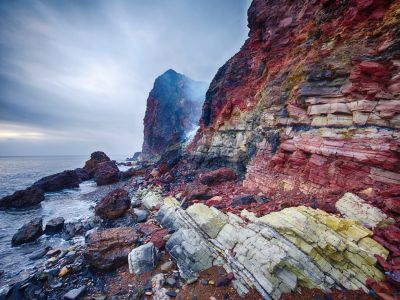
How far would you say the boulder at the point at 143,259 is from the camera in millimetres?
8141

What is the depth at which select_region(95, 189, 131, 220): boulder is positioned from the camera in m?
15.0

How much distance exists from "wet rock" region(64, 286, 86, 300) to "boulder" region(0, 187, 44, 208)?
19545 millimetres

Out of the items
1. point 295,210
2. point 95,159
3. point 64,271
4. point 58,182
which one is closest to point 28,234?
point 64,271

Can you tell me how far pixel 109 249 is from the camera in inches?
358

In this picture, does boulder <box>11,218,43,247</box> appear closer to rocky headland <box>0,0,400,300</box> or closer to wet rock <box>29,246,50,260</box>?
rocky headland <box>0,0,400,300</box>

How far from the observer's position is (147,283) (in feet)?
24.3

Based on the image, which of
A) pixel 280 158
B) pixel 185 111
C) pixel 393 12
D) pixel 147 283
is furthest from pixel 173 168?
pixel 185 111

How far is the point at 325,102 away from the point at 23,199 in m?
29.4

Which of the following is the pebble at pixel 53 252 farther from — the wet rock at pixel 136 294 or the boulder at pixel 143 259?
the wet rock at pixel 136 294

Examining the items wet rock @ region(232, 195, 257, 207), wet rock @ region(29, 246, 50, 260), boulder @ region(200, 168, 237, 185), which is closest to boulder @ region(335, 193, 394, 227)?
wet rock @ region(232, 195, 257, 207)

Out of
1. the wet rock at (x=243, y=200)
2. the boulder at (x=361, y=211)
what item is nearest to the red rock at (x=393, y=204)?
the boulder at (x=361, y=211)

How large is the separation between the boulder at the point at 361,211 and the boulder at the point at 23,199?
2809 centimetres

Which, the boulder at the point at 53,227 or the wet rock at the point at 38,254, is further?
the boulder at the point at 53,227

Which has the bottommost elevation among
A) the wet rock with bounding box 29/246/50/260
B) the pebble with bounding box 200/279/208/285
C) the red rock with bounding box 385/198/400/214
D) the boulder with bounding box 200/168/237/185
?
the wet rock with bounding box 29/246/50/260
